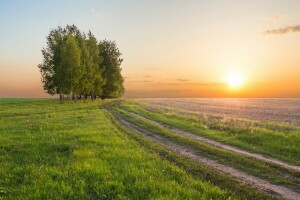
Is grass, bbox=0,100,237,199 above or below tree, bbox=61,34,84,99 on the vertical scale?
below

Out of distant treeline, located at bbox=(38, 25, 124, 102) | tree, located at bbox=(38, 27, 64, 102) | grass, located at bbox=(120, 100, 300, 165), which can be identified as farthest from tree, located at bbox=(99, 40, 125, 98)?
grass, located at bbox=(120, 100, 300, 165)

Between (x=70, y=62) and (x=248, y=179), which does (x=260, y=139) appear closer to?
(x=248, y=179)

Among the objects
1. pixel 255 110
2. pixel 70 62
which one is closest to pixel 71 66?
pixel 70 62

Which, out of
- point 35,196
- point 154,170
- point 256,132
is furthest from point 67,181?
point 256,132

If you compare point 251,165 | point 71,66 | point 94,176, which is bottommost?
point 251,165

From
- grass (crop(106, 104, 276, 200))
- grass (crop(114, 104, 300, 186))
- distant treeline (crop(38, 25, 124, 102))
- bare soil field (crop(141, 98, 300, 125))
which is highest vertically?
distant treeline (crop(38, 25, 124, 102))

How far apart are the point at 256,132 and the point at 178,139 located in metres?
6.96

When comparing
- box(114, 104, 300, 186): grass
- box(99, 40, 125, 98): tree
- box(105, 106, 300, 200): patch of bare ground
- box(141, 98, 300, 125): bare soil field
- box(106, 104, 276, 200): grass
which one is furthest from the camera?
box(99, 40, 125, 98): tree

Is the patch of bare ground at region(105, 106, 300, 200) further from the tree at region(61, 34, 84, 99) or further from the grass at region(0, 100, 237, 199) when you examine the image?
the tree at region(61, 34, 84, 99)

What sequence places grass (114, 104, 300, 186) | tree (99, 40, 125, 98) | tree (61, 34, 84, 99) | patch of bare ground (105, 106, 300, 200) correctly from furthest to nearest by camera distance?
tree (99, 40, 125, 98) → tree (61, 34, 84, 99) → grass (114, 104, 300, 186) → patch of bare ground (105, 106, 300, 200)

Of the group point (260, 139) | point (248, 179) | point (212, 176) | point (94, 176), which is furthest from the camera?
point (260, 139)

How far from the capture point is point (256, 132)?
677 inches

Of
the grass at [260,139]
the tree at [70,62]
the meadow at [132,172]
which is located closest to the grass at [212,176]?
the meadow at [132,172]

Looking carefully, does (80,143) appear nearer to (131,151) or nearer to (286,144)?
(131,151)
